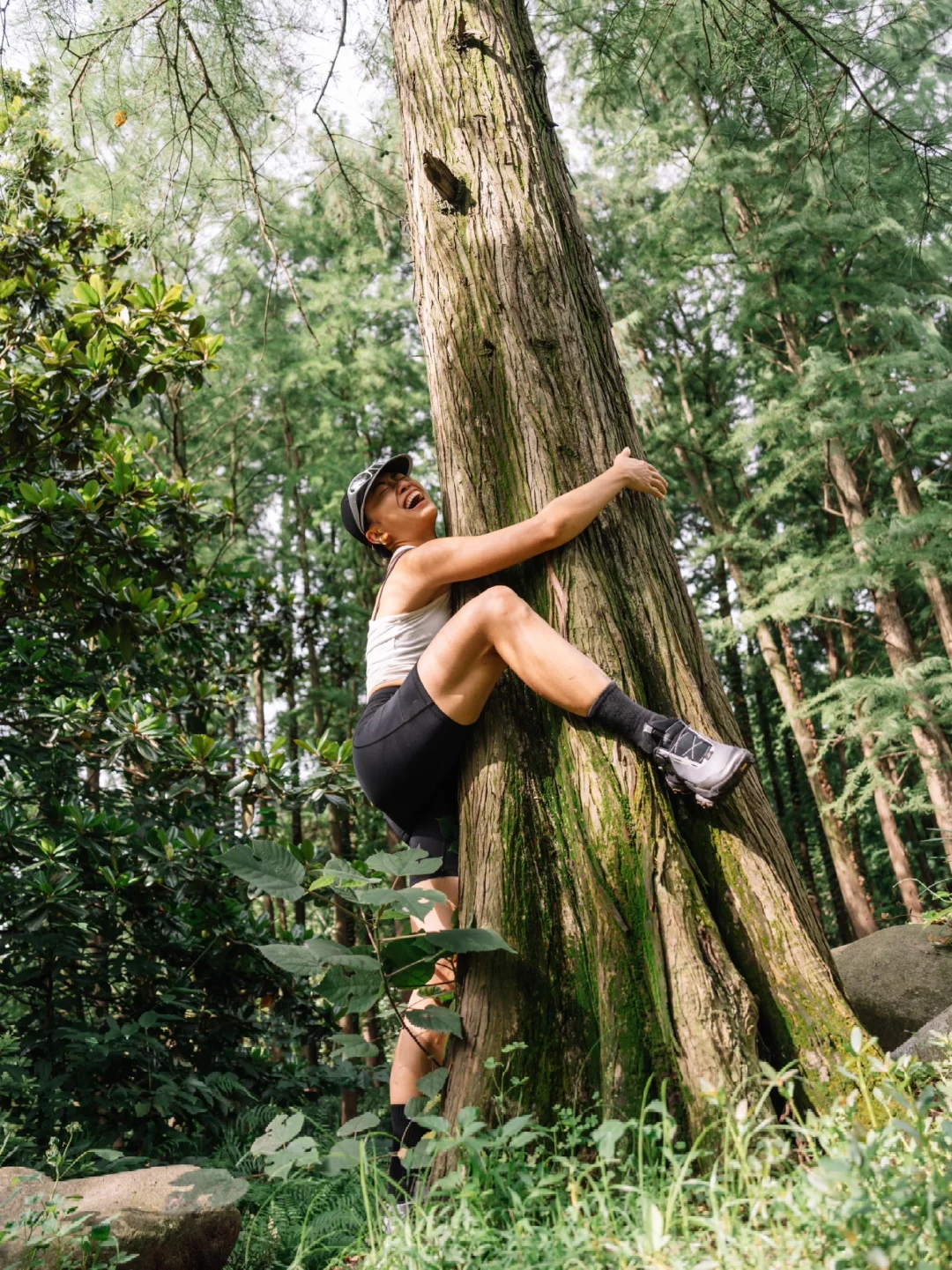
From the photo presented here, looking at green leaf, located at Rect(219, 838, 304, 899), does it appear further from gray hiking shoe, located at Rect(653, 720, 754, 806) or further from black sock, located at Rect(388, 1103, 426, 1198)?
gray hiking shoe, located at Rect(653, 720, 754, 806)

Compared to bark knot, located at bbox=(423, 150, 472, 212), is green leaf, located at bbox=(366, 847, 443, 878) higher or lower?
lower

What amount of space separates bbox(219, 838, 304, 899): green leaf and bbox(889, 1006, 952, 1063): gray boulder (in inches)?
66.3

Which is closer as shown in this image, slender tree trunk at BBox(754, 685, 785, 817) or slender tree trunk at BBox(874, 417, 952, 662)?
slender tree trunk at BBox(874, 417, 952, 662)

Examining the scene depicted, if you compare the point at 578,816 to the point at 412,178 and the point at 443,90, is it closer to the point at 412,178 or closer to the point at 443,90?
the point at 412,178

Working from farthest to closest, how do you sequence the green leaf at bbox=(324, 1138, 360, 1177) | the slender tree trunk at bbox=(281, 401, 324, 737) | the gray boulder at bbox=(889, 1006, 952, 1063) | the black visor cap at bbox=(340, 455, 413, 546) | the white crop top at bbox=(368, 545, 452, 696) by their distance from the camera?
the slender tree trunk at bbox=(281, 401, 324, 737) → the black visor cap at bbox=(340, 455, 413, 546) → the white crop top at bbox=(368, 545, 452, 696) → the gray boulder at bbox=(889, 1006, 952, 1063) → the green leaf at bbox=(324, 1138, 360, 1177)

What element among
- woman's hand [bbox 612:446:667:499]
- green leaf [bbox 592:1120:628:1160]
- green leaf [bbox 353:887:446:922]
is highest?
woman's hand [bbox 612:446:667:499]

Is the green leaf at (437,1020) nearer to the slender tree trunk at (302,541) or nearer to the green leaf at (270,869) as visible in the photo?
the green leaf at (270,869)

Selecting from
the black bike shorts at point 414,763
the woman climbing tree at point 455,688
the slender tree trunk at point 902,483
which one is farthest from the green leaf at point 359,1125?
the slender tree trunk at point 902,483

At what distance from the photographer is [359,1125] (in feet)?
5.90

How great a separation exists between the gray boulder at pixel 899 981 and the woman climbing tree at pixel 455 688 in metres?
2.82

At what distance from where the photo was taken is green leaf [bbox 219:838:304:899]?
196 cm

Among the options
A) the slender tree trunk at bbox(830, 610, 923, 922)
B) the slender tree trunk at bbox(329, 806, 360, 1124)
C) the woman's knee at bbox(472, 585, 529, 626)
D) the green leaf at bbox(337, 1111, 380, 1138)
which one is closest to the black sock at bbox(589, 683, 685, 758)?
the woman's knee at bbox(472, 585, 529, 626)

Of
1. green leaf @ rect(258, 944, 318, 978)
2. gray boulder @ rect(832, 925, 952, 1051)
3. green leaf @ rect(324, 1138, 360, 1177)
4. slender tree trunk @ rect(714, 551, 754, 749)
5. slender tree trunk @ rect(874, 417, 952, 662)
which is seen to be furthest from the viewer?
slender tree trunk @ rect(714, 551, 754, 749)

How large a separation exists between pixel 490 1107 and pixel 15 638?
3531 mm
